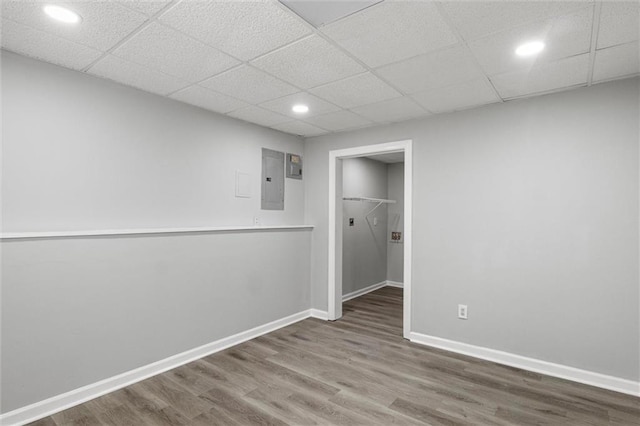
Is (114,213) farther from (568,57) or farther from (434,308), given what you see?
(568,57)

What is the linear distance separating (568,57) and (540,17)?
2.14 ft

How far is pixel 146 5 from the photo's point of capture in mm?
1718

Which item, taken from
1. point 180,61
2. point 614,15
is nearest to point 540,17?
point 614,15

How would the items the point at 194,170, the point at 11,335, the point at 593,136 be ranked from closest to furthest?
1. the point at 11,335
2. the point at 593,136
3. the point at 194,170

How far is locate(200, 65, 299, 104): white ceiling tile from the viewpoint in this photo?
8.31 ft

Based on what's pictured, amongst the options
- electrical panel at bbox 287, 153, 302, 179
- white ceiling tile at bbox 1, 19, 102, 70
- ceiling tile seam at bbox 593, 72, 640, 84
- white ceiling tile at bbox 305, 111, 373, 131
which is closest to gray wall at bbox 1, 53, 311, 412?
white ceiling tile at bbox 1, 19, 102, 70

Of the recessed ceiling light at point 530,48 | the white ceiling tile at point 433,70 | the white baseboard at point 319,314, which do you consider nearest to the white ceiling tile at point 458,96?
the white ceiling tile at point 433,70

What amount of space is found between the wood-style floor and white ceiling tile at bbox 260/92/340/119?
2.39 m

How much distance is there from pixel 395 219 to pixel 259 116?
3865mm

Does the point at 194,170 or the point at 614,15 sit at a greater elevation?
the point at 614,15

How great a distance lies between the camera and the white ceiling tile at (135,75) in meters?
2.40

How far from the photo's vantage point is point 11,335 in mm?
2170

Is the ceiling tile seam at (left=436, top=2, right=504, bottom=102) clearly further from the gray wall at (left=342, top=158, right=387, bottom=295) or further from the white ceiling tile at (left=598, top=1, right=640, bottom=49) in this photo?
the gray wall at (left=342, top=158, right=387, bottom=295)

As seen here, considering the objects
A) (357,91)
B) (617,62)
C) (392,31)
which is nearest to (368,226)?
(357,91)
